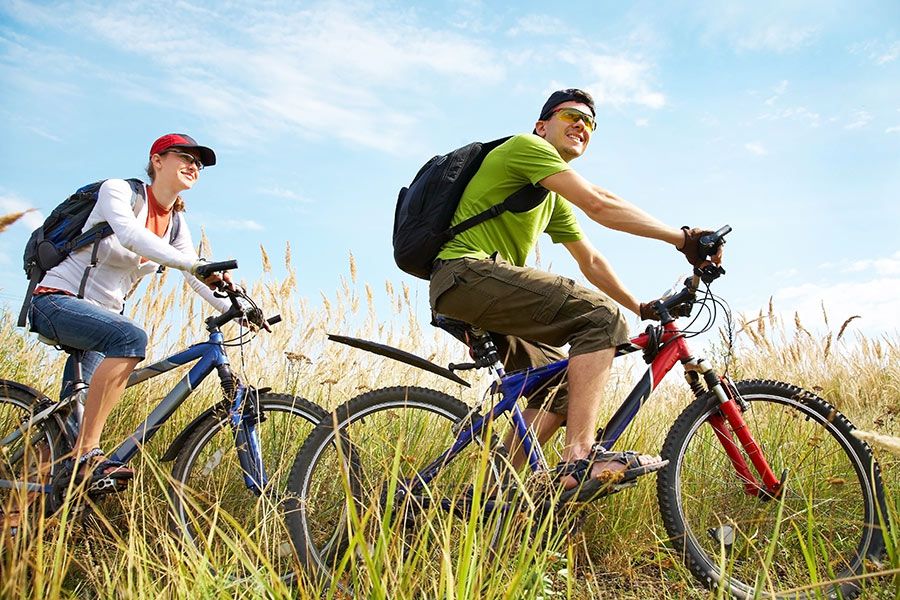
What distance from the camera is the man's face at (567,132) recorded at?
3412 millimetres

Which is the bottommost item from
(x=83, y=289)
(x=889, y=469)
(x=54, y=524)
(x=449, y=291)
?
(x=54, y=524)

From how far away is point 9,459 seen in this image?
3.64 meters

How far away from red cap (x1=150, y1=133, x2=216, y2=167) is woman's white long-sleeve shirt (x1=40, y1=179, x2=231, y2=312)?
0.28 meters

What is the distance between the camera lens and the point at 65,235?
11.5 feet

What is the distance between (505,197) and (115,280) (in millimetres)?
2092

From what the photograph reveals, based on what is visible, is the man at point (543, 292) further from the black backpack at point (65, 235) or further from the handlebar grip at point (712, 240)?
the black backpack at point (65, 235)

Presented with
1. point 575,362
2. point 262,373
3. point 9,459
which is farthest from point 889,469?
point 9,459

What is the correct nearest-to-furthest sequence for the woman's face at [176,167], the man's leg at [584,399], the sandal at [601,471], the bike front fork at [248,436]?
the sandal at [601,471]
the man's leg at [584,399]
the bike front fork at [248,436]
the woman's face at [176,167]

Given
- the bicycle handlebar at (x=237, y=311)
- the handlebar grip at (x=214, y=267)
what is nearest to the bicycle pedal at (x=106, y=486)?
the bicycle handlebar at (x=237, y=311)

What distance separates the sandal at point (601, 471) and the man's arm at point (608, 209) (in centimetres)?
93

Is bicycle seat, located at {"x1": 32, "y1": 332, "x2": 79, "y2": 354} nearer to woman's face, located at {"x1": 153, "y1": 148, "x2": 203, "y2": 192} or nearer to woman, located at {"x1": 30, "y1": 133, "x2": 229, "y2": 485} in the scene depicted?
woman, located at {"x1": 30, "y1": 133, "x2": 229, "y2": 485}

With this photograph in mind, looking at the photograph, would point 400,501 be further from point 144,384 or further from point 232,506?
point 144,384

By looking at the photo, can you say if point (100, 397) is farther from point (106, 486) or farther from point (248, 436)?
point (248, 436)

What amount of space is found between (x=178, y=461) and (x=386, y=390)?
1.07 metres
